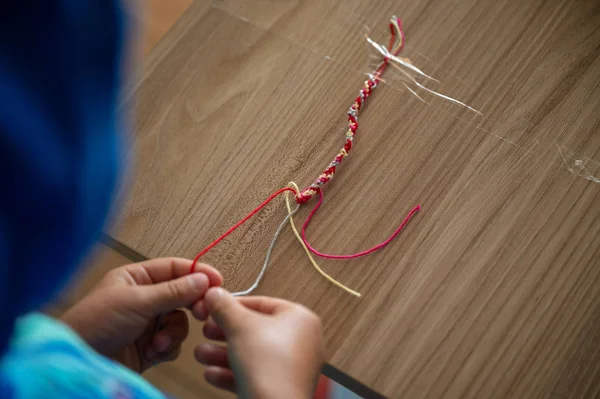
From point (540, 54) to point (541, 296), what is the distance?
33 cm

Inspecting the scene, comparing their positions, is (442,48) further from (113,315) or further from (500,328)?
(113,315)

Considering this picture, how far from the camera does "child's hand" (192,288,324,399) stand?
1.99 ft

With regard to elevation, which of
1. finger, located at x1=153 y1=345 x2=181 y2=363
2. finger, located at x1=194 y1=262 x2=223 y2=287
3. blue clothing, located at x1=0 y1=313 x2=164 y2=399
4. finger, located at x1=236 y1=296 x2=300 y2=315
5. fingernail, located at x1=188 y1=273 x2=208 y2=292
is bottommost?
blue clothing, located at x1=0 y1=313 x2=164 y2=399

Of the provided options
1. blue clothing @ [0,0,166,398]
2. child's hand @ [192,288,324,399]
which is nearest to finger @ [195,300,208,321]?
child's hand @ [192,288,324,399]

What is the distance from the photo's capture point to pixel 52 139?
405 mm

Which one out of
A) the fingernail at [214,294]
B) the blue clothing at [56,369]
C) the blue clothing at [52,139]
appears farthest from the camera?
the fingernail at [214,294]

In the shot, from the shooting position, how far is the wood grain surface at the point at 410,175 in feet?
2.21

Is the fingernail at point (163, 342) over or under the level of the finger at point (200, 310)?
under

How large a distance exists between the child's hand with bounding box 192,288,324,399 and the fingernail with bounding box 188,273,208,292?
15mm

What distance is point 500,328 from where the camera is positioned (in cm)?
67

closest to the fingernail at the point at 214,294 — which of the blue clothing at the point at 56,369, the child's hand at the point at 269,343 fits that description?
the child's hand at the point at 269,343

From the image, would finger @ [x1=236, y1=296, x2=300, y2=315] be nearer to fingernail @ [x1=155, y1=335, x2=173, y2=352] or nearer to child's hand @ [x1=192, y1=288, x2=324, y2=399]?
child's hand @ [x1=192, y1=288, x2=324, y2=399]

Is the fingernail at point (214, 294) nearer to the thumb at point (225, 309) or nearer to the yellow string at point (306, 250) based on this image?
the thumb at point (225, 309)

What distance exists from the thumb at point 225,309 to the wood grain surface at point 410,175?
65 mm
